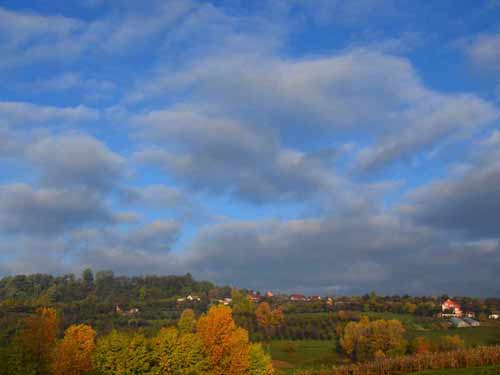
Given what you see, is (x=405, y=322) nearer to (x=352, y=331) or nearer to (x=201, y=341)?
(x=352, y=331)

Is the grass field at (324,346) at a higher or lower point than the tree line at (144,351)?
lower

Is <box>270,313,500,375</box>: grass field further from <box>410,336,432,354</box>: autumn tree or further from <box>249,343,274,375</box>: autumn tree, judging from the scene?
<box>249,343,274,375</box>: autumn tree

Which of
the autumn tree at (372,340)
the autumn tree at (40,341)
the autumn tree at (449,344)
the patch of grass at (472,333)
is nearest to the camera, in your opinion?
the autumn tree at (40,341)

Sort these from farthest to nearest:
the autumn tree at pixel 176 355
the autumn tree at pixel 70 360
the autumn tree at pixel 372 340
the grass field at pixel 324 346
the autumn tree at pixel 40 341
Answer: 1. the autumn tree at pixel 372 340
2. the grass field at pixel 324 346
3. the autumn tree at pixel 176 355
4. the autumn tree at pixel 70 360
5. the autumn tree at pixel 40 341

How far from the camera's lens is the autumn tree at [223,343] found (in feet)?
294

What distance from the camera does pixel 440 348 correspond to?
12962 centimetres

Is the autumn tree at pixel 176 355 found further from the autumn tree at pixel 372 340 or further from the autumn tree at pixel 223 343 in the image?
the autumn tree at pixel 372 340

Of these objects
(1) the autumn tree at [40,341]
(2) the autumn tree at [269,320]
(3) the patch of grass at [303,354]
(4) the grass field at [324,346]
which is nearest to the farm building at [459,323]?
(4) the grass field at [324,346]

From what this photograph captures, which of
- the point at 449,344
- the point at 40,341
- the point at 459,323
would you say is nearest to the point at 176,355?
the point at 40,341

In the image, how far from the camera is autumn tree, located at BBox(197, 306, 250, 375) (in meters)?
89.7

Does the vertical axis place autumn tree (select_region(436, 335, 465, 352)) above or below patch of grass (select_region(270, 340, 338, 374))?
above

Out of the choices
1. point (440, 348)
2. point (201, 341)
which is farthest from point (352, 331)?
point (201, 341)

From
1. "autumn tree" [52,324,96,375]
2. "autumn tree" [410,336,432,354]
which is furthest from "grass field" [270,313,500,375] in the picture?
"autumn tree" [52,324,96,375]

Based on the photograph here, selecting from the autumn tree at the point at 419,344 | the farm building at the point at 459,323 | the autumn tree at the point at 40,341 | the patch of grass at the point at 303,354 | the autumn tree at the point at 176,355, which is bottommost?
the patch of grass at the point at 303,354
